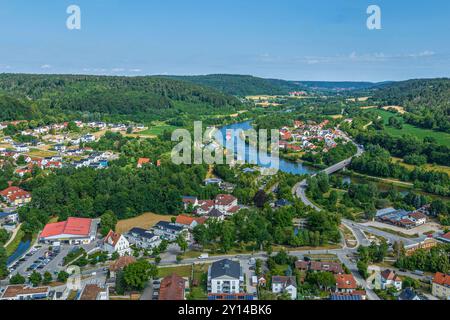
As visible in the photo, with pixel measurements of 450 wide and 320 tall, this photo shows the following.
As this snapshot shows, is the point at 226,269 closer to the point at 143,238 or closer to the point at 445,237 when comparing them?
the point at 143,238

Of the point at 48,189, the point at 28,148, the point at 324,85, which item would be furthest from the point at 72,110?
the point at 324,85

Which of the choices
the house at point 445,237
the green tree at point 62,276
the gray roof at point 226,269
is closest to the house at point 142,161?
the green tree at point 62,276

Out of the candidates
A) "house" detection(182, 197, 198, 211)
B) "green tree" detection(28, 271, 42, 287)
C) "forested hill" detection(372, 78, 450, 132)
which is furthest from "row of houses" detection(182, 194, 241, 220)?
"forested hill" detection(372, 78, 450, 132)

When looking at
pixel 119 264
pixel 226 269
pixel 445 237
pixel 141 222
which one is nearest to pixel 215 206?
pixel 141 222

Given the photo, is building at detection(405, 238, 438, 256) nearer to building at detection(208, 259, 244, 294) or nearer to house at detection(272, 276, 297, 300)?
house at detection(272, 276, 297, 300)

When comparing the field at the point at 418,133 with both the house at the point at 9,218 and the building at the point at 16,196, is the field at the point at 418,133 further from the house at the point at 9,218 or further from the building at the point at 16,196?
the house at the point at 9,218
